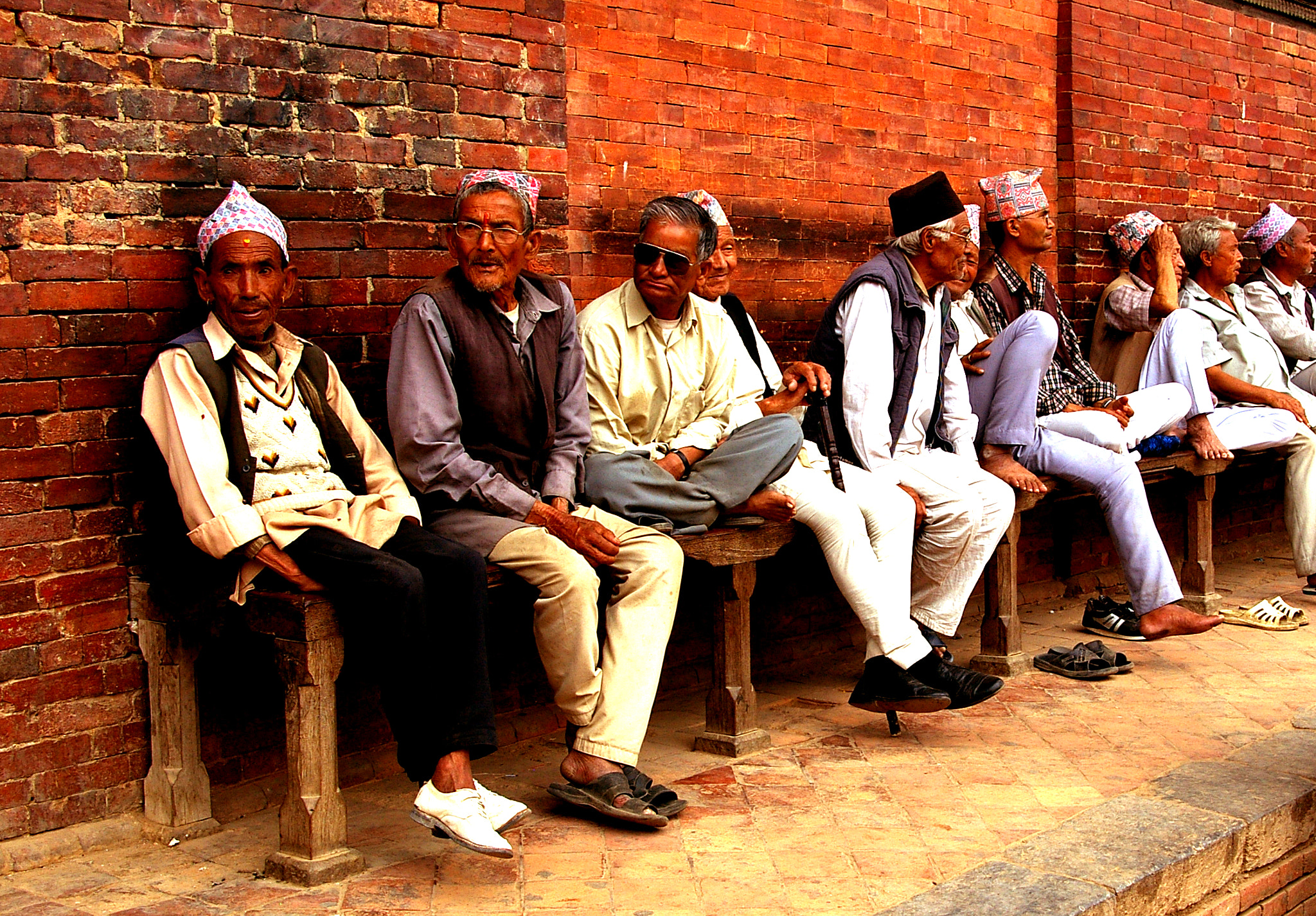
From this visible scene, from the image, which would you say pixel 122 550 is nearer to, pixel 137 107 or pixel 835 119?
pixel 137 107

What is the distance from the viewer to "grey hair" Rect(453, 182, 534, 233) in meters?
4.68

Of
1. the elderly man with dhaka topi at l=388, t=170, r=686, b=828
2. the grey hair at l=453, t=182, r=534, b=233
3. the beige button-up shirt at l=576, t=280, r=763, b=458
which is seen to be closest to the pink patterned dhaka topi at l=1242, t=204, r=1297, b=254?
the beige button-up shirt at l=576, t=280, r=763, b=458

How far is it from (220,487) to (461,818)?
1124 mm

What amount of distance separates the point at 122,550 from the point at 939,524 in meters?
3.12

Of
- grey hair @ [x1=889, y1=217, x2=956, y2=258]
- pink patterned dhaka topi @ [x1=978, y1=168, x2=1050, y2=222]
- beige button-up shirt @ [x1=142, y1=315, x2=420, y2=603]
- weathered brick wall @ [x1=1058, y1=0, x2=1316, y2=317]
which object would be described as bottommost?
beige button-up shirt @ [x1=142, y1=315, x2=420, y2=603]

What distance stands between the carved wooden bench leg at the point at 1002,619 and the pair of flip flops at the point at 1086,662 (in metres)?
0.13

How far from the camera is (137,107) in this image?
4156mm

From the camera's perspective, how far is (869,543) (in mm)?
5227

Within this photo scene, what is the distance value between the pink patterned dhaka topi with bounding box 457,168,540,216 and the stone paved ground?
1.99 metres

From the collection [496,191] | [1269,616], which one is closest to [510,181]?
[496,191]

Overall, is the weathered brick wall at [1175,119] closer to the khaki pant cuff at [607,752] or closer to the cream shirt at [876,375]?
the cream shirt at [876,375]

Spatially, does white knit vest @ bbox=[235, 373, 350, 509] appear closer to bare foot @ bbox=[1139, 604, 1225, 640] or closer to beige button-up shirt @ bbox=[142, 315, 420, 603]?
beige button-up shirt @ bbox=[142, 315, 420, 603]

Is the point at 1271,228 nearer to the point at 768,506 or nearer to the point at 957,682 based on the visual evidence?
the point at 957,682

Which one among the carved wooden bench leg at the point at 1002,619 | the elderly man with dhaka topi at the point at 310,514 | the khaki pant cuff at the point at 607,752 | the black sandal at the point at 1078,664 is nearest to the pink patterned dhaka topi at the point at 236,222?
the elderly man with dhaka topi at the point at 310,514
